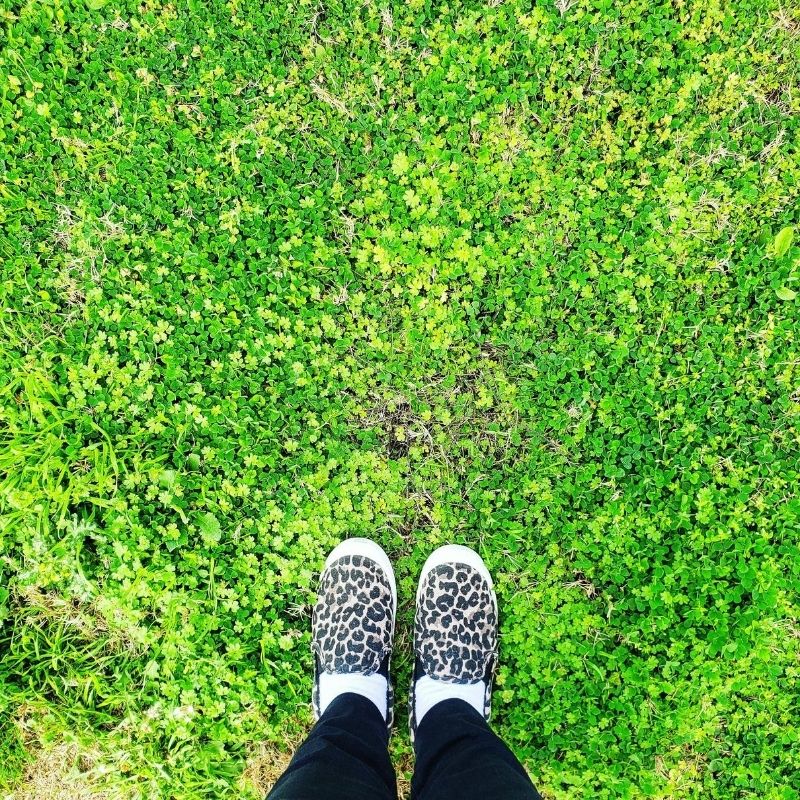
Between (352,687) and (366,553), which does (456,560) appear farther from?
(352,687)

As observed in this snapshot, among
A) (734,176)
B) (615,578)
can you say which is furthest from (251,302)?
(734,176)

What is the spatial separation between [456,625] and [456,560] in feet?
1.23

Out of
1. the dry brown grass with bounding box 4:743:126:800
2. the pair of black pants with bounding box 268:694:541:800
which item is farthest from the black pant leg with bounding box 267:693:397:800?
the dry brown grass with bounding box 4:743:126:800

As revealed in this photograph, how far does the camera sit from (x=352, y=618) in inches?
134

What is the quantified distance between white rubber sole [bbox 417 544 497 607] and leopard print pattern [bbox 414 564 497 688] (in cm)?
2

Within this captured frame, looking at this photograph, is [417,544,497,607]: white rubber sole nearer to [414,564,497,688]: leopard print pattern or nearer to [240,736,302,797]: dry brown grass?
[414,564,497,688]: leopard print pattern

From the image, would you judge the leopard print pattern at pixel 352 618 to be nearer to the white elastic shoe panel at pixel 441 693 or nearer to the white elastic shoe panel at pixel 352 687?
the white elastic shoe panel at pixel 352 687

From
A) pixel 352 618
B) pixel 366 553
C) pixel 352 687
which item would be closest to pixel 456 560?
pixel 366 553

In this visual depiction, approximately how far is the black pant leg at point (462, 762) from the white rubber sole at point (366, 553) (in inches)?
27.5

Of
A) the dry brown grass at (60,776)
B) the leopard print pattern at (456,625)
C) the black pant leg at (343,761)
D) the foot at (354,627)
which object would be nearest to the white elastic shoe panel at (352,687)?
the foot at (354,627)

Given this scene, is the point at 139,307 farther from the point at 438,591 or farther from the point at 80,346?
the point at 438,591

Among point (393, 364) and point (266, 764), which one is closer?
point (266, 764)

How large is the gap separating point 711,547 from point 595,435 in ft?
3.10

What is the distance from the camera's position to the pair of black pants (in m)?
2.36
